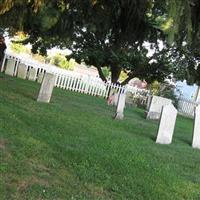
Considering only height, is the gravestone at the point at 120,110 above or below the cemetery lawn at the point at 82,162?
above

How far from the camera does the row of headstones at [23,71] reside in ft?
81.8

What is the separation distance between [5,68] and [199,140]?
1444cm

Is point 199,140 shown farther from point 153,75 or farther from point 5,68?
point 153,75

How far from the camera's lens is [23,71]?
25531 mm

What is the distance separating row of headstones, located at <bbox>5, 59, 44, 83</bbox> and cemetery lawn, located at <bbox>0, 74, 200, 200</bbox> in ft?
Answer: 42.3

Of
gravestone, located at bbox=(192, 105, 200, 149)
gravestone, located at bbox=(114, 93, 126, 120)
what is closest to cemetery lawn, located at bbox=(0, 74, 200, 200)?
gravestone, located at bbox=(192, 105, 200, 149)

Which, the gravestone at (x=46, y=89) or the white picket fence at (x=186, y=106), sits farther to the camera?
the white picket fence at (x=186, y=106)

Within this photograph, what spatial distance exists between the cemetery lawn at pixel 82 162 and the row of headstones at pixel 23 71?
12.9 m

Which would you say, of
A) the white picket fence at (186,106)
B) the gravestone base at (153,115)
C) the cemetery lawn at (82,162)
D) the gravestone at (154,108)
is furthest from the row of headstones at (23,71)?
the cemetery lawn at (82,162)

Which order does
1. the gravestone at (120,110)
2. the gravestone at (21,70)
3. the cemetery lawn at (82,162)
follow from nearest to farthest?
the cemetery lawn at (82,162), the gravestone at (120,110), the gravestone at (21,70)

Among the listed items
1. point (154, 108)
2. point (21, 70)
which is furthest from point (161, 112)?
point (21, 70)

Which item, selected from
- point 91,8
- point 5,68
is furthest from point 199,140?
point 5,68

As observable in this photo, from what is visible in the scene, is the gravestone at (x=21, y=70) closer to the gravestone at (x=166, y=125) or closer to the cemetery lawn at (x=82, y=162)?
the cemetery lawn at (x=82, y=162)

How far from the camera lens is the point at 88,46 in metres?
29.0
